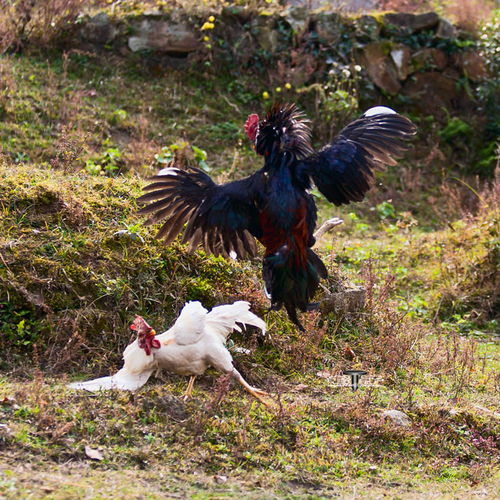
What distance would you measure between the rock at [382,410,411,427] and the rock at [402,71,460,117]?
8.74 m

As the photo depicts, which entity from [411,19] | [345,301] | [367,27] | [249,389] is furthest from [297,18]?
[249,389]

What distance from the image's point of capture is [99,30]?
13219mm

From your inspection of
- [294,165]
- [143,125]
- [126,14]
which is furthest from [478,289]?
[126,14]

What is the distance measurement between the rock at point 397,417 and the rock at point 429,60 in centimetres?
900

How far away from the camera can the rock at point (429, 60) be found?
Result: 14.0 meters

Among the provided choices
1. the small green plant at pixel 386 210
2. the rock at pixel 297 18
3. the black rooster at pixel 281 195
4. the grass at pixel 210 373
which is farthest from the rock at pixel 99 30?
the black rooster at pixel 281 195

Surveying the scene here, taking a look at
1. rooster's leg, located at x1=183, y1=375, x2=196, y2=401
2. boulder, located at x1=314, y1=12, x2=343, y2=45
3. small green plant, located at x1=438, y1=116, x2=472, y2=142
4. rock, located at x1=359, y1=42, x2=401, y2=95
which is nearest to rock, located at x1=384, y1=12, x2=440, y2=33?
rock, located at x1=359, y1=42, x2=401, y2=95

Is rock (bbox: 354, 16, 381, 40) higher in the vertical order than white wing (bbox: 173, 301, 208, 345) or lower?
higher

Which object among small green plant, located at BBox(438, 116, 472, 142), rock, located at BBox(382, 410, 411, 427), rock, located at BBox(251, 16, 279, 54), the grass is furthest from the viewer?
small green plant, located at BBox(438, 116, 472, 142)

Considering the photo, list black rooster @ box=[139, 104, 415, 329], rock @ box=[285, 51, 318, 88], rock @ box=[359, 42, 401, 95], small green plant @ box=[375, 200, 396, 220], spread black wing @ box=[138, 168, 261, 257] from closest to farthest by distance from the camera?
black rooster @ box=[139, 104, 415, 329] < spread black wing @ box=[138, 168, 261, 257] < small green plant @ box=[375, 200, 396, 220] < rock @ box=[285, 51, 318, 88] < rock @ box=[359, 42, 401, 95]

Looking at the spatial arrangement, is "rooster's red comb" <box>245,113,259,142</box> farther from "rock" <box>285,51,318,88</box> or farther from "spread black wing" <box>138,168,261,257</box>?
"rock" <box>285,51,318,88</box>

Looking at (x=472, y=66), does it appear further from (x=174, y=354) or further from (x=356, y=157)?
(x=174, y=354)

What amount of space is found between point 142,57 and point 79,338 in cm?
795

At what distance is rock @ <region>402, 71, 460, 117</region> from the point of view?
45.9 ft
